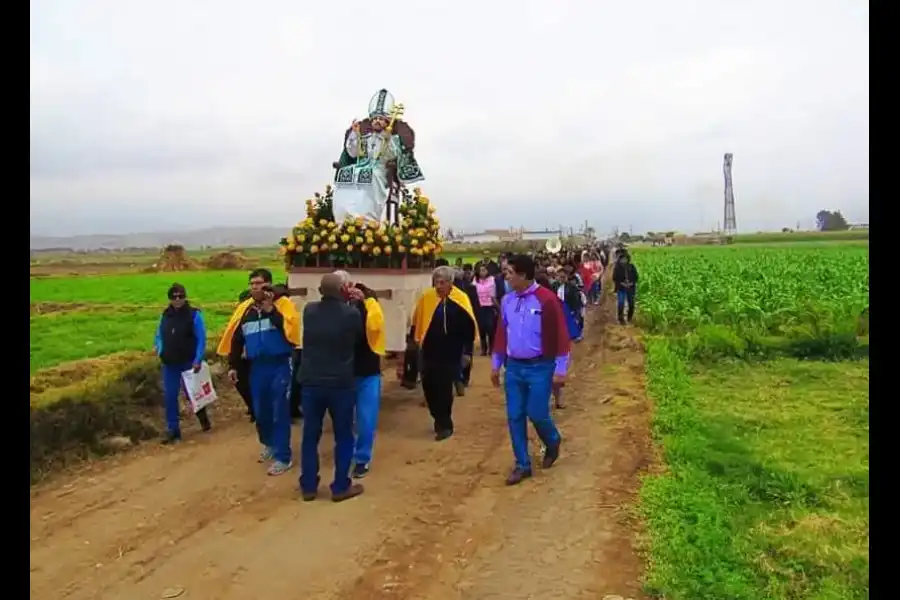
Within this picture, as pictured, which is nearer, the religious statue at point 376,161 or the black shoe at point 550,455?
the black shoe at point 550,455

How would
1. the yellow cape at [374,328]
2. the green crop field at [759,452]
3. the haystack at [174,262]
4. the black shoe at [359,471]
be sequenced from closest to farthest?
the green crop field at [759,452], the yellow cape at [374,328], the black shoe at [359,471], the haystack at [174,262]

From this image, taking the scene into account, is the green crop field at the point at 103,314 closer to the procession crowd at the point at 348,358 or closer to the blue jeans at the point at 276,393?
the procession crowd at the point at 348,358

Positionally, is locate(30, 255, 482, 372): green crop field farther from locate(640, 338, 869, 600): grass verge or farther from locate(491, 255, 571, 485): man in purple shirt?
locate(640, 338, 869, 600): grass verge

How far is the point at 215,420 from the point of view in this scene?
9.66 metres

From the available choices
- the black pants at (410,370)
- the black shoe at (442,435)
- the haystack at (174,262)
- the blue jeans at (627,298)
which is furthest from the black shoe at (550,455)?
the haystack at (174,262)

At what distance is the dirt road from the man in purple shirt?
1.57ft

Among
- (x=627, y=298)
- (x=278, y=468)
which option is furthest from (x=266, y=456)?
(x=627, y=298)

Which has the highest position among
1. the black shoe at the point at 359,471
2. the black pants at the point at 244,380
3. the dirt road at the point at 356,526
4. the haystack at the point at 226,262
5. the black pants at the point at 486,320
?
the haystack at the point at 226,262

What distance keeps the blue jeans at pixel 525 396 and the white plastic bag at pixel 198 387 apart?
3550 mm

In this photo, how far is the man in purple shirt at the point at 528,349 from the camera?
695cm

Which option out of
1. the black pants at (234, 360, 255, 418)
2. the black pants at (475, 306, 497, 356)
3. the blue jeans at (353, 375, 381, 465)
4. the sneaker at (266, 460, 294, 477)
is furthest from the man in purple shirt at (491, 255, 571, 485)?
the black pants at (475, 306, 497, 356)
